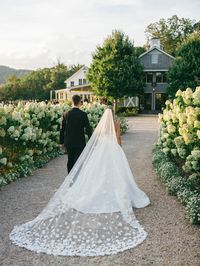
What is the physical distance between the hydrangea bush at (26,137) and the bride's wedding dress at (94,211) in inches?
113

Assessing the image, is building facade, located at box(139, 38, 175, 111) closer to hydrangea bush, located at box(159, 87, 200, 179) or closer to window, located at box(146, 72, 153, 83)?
window, located at box(146, 72, 153, 83)

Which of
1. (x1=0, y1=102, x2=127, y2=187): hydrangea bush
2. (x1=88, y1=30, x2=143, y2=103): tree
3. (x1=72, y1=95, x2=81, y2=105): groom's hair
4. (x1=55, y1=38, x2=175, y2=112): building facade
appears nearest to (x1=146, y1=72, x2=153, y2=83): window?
(x1=55, y1=38, x2=175, y2=112): building facade

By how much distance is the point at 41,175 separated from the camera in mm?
11109

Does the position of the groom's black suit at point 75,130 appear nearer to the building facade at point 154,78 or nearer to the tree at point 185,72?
the tree at point 185,72

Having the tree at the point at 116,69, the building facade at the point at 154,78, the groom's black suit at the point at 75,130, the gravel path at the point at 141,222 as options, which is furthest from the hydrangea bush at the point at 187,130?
the building facade at the point at 154,78

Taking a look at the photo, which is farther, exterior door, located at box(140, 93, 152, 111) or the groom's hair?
exterior door, located at box(140, 93, 152, 111)

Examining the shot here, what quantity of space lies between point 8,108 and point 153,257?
745 cm

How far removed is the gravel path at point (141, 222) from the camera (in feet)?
17.2

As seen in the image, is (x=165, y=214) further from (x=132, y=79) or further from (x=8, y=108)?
(x=132, y=79)

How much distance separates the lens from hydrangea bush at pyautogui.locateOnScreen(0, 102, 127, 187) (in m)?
10.6

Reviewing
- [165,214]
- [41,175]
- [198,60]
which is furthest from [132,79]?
[165,214]

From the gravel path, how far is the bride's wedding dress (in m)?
0.19

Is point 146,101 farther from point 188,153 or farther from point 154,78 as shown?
point 188,153

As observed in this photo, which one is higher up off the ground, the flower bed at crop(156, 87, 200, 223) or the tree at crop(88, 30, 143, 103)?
the tree at crop(88, 30, 143, 103)
